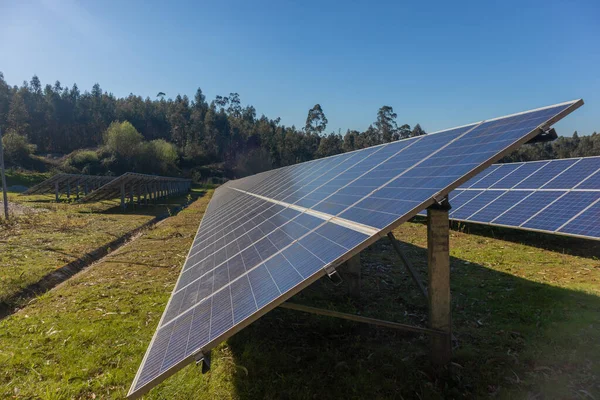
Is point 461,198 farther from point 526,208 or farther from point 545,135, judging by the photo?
point 545,135

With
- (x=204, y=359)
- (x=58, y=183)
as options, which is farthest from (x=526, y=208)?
(x=58, y=183)

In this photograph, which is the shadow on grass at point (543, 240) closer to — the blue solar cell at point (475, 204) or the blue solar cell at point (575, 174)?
the blue solar cell at point (475, 204)

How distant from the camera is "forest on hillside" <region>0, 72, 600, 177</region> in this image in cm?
8538

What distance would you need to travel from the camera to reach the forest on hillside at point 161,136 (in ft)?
280

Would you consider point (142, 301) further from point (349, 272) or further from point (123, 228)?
point (123, 228)

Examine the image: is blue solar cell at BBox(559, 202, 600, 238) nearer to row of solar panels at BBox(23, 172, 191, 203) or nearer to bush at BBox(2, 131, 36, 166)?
row of solar panels at BBox(23, 172, 191, 203)

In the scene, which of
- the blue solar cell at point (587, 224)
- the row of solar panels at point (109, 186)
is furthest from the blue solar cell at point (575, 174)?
the row of solar panels at point (109, 186)

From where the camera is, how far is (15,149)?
2938 inches

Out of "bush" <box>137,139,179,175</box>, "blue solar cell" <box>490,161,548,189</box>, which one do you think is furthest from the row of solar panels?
"blue solar cell" <box>490,161,548,189</box>

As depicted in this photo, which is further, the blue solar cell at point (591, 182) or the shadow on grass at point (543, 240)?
the blue solar cell at point (591, 182)

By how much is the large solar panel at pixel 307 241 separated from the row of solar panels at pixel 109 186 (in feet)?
89.6

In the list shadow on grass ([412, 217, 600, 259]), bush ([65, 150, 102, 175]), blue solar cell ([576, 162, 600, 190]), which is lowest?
shadow on grass ([412, 217, 600, 259])

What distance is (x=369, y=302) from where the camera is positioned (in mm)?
8109

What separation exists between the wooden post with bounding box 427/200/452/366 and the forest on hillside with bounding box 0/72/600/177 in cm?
8732
